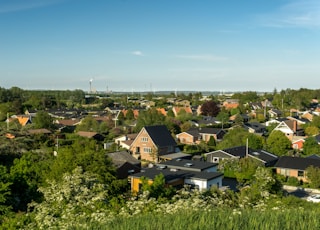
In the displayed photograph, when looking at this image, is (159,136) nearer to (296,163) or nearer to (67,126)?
(296,163)

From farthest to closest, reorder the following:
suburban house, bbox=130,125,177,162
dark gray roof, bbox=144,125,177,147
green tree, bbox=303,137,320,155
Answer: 1. green tree, bbox=303,137,320,155
2. dark gray roof, bbox=144,125,177,147
3. suburban house, bbox=130,125,177,162

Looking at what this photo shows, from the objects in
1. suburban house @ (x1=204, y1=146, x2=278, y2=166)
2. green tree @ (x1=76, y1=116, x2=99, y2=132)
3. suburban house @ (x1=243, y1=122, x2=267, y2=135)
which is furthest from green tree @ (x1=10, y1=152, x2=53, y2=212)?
suburban house @ (x1=243, y1=122, x2=267, y2=135)

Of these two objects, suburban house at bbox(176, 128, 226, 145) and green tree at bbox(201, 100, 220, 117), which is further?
green tree at bbox(201, 100, 220, 117)

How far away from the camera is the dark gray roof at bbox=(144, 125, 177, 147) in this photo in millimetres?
20459

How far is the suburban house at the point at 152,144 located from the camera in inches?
792

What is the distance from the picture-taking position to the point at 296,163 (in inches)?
643

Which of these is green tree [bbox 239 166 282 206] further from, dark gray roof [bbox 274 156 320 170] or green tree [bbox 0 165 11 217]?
green tree [bbox 0 165 11 217]

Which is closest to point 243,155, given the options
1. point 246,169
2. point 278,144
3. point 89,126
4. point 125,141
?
point 246,169

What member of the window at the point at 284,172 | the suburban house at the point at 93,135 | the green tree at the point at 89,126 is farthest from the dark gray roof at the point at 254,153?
the green tree at the point at 89,126

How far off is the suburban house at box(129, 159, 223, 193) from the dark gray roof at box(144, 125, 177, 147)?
551 cm

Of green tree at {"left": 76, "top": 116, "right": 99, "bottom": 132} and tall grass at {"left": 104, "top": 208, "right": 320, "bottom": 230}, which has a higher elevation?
tall grass at {"left": 104, "top": 208, "right": 320, "bottom": 230}

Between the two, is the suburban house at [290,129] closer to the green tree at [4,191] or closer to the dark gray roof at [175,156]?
the dark gray roof at [175,156]

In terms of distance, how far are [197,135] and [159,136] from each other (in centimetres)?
603

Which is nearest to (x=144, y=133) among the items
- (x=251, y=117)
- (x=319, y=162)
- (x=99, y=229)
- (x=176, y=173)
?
(x=176, y=173)
